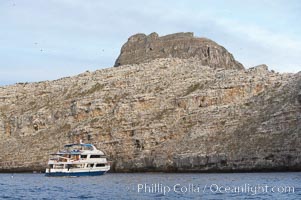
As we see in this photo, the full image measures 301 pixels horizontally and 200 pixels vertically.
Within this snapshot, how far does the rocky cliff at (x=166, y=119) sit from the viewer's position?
10369 cm

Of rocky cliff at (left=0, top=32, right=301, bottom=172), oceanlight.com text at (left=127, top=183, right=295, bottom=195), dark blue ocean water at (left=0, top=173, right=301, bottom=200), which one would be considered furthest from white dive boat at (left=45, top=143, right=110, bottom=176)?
oceanlight.com text at (left=127, top=183, right=295, bottom=195)

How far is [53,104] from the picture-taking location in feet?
489

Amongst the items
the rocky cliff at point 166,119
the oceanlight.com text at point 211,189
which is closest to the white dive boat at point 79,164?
the rocky cliff at point 166,119

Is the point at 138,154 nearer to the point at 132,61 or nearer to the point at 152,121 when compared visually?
the point at 152,121

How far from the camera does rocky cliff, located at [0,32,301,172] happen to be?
340ft

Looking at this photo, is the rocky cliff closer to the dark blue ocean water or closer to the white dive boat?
the white dive boat

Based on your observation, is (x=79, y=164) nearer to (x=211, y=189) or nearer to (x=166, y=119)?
(x=166, y=119)

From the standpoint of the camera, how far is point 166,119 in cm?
12106

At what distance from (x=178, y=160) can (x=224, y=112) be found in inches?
516

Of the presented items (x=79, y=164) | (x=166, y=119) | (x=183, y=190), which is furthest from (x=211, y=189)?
(x=166, y=119)

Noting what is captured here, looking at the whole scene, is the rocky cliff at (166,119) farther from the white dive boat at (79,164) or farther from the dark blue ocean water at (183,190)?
the dark blue ocean water at (183,190)

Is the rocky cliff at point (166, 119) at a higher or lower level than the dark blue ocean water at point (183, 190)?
higher

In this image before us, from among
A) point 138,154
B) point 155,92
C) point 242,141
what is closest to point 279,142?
point 242,141

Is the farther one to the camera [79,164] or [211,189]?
[79,164]
